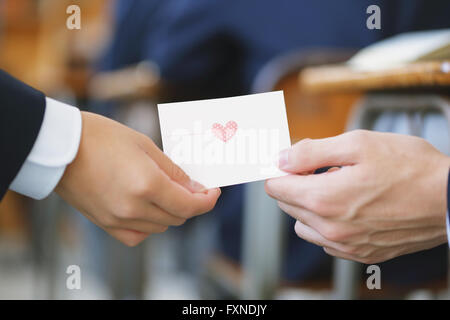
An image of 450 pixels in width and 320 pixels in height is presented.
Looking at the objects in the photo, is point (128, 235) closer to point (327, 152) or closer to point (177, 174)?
point (177, 174)

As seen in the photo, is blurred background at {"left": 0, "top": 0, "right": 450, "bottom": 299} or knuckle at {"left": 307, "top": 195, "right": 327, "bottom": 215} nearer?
knuckle at {"left": 307, "top": 195, "right": 327, "bottom": 215}

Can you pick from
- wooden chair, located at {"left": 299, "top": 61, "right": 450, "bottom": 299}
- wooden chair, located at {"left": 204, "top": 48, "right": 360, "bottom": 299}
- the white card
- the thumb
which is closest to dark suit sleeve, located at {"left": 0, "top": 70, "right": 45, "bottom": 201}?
the white card

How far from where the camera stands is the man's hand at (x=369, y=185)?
0.44m

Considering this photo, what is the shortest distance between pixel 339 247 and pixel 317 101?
0.42m

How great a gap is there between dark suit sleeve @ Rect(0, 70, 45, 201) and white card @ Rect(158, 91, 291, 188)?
106mm

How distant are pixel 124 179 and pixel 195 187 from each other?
64 millimetres

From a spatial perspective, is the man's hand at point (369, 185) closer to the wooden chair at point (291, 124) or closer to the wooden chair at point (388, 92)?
the wooden chair at point (388, 92)

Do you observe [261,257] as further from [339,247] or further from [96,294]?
[96,294]

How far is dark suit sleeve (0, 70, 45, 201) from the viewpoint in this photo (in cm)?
41

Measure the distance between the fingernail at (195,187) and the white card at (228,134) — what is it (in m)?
0.02

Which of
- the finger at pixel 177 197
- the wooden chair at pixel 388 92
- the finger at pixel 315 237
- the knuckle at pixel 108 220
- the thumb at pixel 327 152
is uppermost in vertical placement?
the wooden chair at pixel 388 92

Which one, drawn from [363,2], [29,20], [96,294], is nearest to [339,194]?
[363,2]

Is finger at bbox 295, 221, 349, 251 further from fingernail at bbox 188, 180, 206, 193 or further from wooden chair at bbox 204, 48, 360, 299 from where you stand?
wooden chair at bbox 204, 48, 360, 299

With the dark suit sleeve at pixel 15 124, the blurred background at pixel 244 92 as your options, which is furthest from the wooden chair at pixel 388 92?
the dark suit sleeve at pixel 15 124
